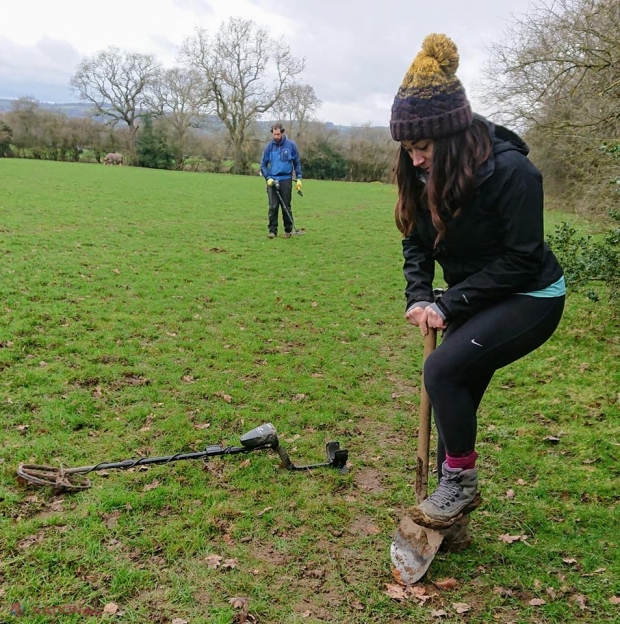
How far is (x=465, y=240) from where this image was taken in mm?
2471

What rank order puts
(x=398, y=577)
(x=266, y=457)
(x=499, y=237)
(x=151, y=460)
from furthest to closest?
(x=266, y=457), (x=151, y=460), (x=398, y=577), (x=499, y=237)

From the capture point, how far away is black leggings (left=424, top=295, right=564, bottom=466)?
2.40 meters

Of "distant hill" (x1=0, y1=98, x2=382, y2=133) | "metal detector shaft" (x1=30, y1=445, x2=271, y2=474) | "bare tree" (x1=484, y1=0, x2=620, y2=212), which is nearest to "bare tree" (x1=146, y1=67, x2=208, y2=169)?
"distant hill" (x1=0, y1=98, x2=382, y2=133)

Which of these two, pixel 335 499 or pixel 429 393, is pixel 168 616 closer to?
pixel 335 499

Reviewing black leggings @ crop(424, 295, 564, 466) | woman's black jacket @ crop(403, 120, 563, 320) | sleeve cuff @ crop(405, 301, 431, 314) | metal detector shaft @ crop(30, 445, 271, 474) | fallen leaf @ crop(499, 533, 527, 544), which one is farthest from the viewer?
metal detector shaft @ crop(30, 445, 271, 474)

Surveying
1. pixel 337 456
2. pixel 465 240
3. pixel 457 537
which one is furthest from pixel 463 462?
pixel 337 456

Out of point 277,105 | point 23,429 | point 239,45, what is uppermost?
point 239,45

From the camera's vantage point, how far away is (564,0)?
36.4 ft

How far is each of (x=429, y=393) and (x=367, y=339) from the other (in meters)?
4.07

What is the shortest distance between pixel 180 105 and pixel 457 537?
185ft

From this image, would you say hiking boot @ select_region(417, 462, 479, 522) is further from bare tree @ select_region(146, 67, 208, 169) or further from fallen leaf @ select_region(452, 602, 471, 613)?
bare tree @ select_region(146, 67, 208, 169)

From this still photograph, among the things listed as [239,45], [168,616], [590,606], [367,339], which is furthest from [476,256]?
[239,45]

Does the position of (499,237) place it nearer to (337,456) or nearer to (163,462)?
→ (337,456)

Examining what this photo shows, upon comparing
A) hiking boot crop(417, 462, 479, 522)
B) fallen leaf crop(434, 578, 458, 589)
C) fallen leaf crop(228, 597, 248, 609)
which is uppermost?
hiking boot crop(417, 462, 479, 522)
